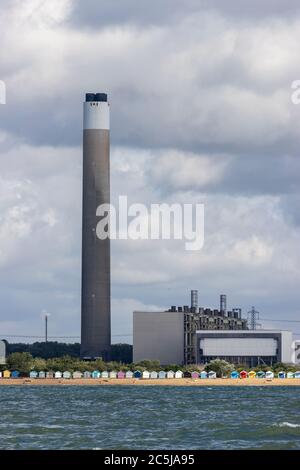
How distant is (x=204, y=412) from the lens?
355 feet

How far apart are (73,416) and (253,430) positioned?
2189 centimetres

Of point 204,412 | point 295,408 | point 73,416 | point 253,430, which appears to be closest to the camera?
point 253,430

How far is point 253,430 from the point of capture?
271 ft

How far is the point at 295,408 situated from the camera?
11500 cm
